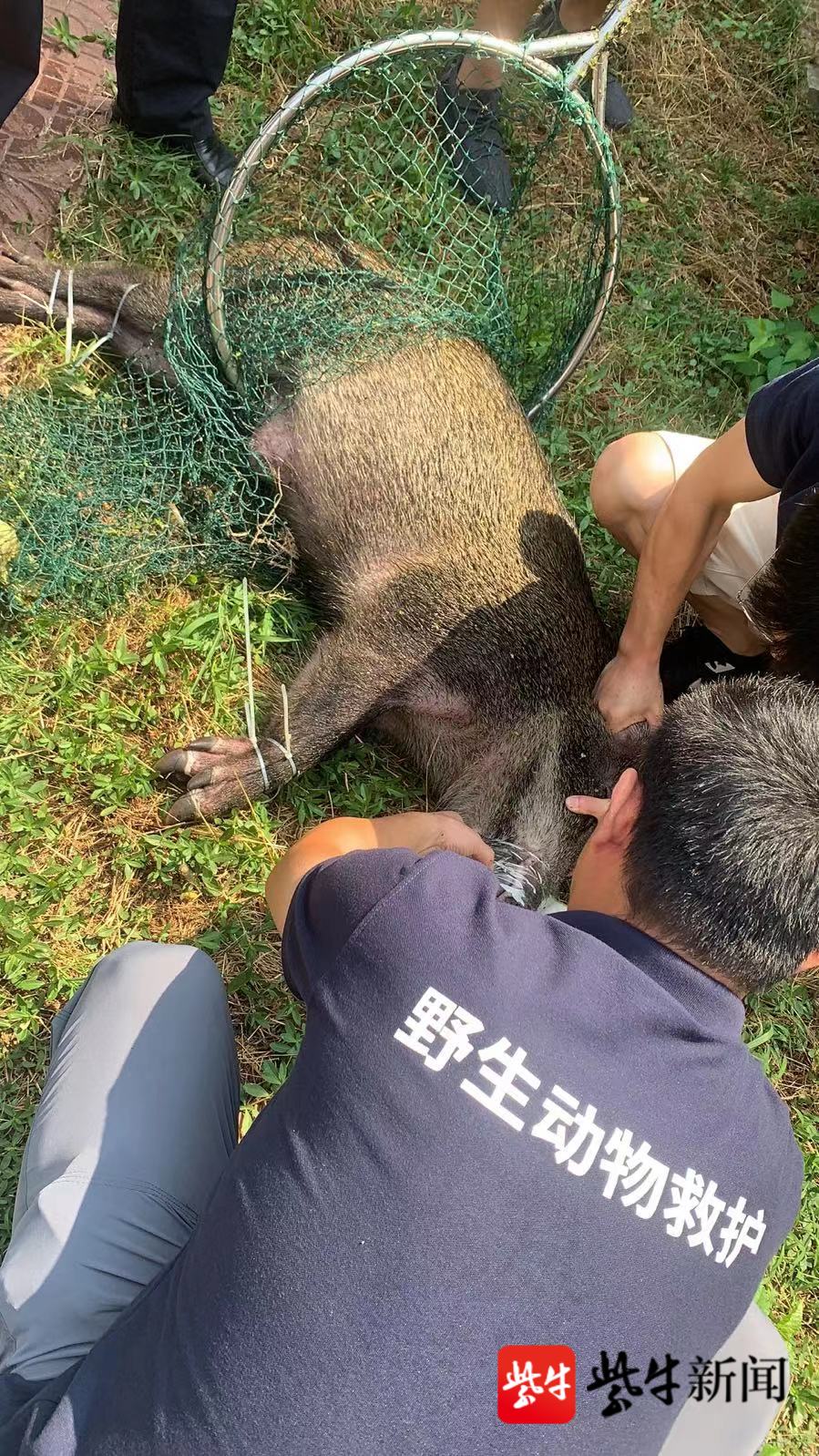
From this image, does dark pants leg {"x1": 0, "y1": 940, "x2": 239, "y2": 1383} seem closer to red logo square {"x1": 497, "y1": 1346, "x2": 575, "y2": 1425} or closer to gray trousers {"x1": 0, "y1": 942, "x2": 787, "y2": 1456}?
gray trousers {"x1": 0, "y1": 942, "x2": 787, "y2": 1456}

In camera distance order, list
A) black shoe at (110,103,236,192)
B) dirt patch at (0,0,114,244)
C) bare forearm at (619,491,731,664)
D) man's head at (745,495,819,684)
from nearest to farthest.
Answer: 1. man's head at (745,495,819,684)
2. bare forearm at (619,491,731,664)
3. dirt patch at (0,0,114,244)
4. black shoe at (110,103,236,192)

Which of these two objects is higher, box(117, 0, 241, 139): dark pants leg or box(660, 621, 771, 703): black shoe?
box(117, 0, 241, 139): dark pants leg

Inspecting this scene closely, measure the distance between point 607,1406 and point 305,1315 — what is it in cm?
46

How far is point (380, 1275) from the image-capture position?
1502mm

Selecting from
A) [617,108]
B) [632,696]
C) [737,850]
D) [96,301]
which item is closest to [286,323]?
[96,301]

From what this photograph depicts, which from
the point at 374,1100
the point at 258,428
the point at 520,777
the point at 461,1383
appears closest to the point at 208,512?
Answer: the point at 258,428

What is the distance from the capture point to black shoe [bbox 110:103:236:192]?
3789mm

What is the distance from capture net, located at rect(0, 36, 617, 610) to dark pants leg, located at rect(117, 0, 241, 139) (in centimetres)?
32

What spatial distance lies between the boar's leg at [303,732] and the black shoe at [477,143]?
1766 mm

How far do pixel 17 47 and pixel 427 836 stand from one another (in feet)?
7.88

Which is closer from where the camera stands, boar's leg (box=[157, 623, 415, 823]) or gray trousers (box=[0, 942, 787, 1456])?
gray trousers (box=[0, 942, 787, 1456])

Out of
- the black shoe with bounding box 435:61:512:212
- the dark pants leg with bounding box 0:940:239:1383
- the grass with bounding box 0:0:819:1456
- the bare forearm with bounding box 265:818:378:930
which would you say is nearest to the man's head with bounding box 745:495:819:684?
the bare forearm with bounding box 265:818:378:930

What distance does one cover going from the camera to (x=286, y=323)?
11.5 feet

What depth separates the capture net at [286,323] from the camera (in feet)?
10.8
